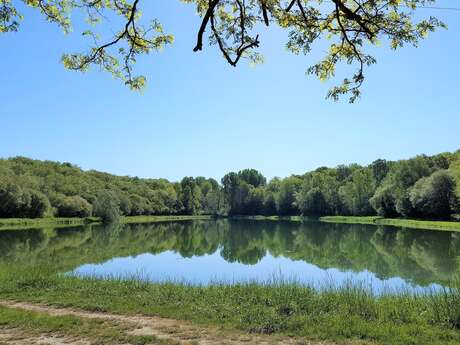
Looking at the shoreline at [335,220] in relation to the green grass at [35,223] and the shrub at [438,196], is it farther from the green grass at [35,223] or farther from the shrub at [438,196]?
the shrub at [438,196]

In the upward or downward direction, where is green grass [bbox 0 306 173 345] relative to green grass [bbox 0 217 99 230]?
downward

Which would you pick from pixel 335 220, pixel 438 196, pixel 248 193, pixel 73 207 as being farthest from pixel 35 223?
pixel 248 193

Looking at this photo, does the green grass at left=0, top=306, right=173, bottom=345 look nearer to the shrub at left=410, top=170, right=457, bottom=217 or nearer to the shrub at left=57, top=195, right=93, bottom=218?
the shrub at left=410, top=170, right=457, bottom=217

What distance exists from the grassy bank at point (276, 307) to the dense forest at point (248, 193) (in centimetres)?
4226

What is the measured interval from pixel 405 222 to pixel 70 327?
61227mm

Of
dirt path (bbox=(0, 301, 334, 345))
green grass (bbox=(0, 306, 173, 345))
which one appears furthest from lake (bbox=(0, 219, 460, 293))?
dirt path (bbox=(0, 301, 334, 345))

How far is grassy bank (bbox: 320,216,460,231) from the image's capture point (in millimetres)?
49725

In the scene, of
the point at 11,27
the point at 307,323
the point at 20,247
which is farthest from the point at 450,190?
the point at 11,27

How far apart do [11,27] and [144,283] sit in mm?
7874

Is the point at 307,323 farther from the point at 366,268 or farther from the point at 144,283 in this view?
the point at 366,268

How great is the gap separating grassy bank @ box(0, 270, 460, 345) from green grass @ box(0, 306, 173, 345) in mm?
1132

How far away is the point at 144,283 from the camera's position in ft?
39.2

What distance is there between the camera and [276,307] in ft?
28.5

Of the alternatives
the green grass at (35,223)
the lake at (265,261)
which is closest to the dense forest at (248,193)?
the green grass at (35,223)
